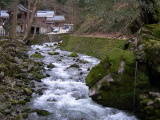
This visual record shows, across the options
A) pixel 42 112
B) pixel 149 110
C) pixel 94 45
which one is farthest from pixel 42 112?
pixel 94 45

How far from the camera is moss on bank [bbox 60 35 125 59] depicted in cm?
1825

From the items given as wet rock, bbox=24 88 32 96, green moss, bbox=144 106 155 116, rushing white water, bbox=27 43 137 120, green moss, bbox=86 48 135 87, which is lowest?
rushing white water, bbox=27 43 137 120

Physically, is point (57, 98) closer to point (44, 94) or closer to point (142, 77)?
point (44, 94)

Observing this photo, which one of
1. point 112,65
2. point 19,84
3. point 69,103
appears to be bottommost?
point 69,103

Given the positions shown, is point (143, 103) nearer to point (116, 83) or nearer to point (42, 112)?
point (116, 83)

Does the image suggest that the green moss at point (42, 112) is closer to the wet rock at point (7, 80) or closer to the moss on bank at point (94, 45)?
the wet rock at point (7, 80)

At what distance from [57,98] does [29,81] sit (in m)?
2.59

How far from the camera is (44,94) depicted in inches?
366

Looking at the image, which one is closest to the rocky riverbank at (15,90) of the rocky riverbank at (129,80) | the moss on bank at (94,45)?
the rocky riverbank at (129,80)

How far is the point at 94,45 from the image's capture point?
21.4m

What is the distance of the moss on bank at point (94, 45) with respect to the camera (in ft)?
59.9

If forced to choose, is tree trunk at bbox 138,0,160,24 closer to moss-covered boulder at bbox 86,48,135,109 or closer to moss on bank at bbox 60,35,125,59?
moss on bank at bbox 60,35,125,59

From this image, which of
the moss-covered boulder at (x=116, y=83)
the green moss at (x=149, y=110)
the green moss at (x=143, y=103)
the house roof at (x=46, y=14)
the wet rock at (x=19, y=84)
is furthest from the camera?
the house roof at (x=46, y=14)

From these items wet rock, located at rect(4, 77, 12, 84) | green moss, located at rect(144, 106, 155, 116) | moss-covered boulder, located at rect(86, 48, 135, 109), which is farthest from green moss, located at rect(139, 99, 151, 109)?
wet rock, located at rect(4, 77, 12, 84)
